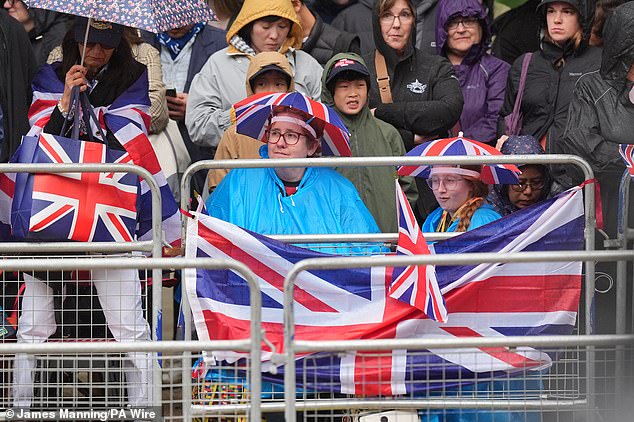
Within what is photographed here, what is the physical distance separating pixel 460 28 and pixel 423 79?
22.7 inches

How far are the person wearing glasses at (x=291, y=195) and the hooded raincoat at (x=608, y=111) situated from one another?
144 cm

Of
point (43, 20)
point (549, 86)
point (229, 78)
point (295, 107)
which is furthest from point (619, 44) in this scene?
point (43, 20)

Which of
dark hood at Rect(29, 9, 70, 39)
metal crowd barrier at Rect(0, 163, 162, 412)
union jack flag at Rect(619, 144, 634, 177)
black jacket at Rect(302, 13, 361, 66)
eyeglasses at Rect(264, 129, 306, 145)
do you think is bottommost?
metal crowd barrier at Rect(0, 163, 162, 412)

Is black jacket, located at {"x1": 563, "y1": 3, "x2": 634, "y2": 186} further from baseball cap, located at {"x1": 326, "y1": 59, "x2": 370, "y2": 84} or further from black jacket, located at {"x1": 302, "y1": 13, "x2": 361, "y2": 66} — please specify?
black jacket, located at {"x1": 302, "y1": 13, "x2": 361, "y2": 66}

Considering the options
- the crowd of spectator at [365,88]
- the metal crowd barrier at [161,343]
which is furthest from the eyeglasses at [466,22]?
the metal crowd barrier at [161,343]

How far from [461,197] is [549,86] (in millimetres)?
1880

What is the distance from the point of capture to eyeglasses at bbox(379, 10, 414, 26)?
9.06 metres

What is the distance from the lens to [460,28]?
9.28 meters

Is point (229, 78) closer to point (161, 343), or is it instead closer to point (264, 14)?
point (264, 14)

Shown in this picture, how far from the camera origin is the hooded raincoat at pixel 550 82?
8820 mm

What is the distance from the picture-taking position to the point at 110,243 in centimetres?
677

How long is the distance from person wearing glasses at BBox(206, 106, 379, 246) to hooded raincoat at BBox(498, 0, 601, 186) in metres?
1.83

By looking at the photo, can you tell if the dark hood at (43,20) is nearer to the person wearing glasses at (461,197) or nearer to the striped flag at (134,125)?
the striped flag at (134,125)

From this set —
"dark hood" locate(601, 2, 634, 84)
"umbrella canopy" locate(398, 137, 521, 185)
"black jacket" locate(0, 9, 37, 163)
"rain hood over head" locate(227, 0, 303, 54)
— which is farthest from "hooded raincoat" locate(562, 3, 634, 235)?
"black jacket" locate(0, 9, 37, 163)
